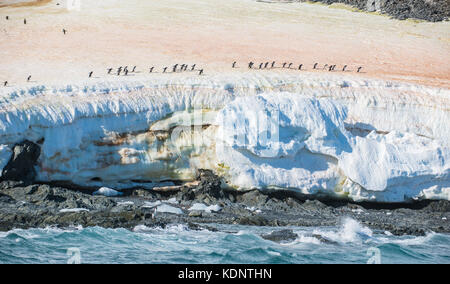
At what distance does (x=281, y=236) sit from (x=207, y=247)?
245 cm

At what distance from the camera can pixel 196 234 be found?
20188 mm

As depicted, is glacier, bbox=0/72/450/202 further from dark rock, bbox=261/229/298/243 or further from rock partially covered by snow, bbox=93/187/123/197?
dark rock, bbox=261/229/298/243

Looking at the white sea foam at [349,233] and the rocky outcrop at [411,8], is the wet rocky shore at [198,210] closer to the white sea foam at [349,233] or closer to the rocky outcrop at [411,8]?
the white sea foam at [349,233]

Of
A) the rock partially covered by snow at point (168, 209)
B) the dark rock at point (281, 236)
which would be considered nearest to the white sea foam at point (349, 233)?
the dark rock at point (281, 236)

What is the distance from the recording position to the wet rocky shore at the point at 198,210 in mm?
20359

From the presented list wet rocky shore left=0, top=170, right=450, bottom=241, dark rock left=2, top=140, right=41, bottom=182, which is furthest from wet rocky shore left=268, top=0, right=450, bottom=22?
dark rock left=2, top=140, right=41, bottom=182

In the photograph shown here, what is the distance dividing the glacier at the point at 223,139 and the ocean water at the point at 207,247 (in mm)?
2889

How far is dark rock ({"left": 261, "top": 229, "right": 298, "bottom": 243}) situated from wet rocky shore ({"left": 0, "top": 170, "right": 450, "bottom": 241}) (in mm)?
29

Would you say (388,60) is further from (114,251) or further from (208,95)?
(114,251)

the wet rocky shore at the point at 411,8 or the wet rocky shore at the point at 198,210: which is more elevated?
the wet rocky shore at the point at 411,8

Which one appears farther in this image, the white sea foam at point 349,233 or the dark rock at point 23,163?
the dark rock at point 23,163

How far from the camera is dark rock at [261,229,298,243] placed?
2038 centimetres

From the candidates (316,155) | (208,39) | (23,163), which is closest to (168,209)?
(23,163)

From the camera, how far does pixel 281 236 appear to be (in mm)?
20578
